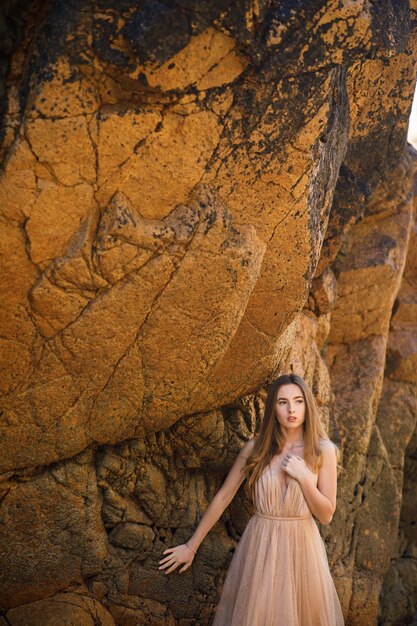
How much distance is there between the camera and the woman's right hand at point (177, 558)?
4.73 m

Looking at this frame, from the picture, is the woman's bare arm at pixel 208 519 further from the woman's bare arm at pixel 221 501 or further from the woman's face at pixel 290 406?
the woman's face at pixel 290 406

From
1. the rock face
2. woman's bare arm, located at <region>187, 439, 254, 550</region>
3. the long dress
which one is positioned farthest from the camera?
woman's bare arm, located at <region>187, 439, 254, 550</region>

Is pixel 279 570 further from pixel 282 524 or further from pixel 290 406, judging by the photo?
pixel 290 406

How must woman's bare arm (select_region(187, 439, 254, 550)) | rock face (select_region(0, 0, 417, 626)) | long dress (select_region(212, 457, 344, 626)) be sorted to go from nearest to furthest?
rock face (select_region(0, 0, 417, 626)), long dress (select_region(212, 457, 344, 626)), woman's bare arm (select_region(187, 439, 254, 550))

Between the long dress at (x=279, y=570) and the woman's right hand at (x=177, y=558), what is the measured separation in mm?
318

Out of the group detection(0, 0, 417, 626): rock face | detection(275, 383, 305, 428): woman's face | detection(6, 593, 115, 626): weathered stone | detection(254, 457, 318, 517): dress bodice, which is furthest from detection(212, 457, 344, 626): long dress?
detection(6, 593, 115, 626): weathered stone

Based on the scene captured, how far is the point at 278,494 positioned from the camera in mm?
4516

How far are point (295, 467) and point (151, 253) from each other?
1582mm

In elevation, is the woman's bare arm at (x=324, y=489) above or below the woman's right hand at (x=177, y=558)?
above

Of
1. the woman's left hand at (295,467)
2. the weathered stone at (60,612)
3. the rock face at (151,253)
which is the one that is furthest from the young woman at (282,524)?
the weathered stone at (60,612)

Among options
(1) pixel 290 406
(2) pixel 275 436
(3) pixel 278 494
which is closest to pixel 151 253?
(1) pixel 290 406

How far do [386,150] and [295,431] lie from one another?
2.57 meters

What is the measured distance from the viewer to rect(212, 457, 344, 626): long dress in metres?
4.36

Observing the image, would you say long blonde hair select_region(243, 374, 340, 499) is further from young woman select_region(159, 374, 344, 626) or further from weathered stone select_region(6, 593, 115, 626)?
weathered stone select_region(6, 593, 115, 626)
